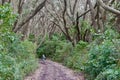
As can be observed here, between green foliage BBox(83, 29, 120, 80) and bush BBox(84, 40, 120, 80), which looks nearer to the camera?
green foliage BBox(83, 29, 120, 80)

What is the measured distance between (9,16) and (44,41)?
2652cm

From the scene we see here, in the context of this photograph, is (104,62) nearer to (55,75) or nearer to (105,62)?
(105,62)

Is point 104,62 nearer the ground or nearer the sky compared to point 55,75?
nearer the sky

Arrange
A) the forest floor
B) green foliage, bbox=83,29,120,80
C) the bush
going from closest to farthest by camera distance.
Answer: green foliage, bbox=83,29,120,80, the bush, the forest floor

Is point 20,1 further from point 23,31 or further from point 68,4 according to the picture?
point 68,4

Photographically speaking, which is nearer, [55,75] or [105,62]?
[105,62]

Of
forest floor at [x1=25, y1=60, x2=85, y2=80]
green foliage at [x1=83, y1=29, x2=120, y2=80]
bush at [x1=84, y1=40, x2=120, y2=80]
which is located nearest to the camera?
green foliage at [x1=83, y1=29, x2=120, y2=80]

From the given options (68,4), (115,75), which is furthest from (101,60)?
(68,4)

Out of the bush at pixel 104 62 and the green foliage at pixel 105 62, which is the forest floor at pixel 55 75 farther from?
the bush at pixel 104 62

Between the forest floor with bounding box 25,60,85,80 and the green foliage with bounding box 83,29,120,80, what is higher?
the green foliage with bounding box 83,29,120,80

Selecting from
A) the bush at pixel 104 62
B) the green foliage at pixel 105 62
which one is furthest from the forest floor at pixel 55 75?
the bush at pixel 104 62

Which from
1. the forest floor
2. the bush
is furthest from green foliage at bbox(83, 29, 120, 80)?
the forest floor

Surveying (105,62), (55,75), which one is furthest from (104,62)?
(55,75)

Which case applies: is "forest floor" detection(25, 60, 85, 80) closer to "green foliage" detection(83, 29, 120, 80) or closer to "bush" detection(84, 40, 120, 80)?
"green foliage" detection(83, 29, 120, 80)
